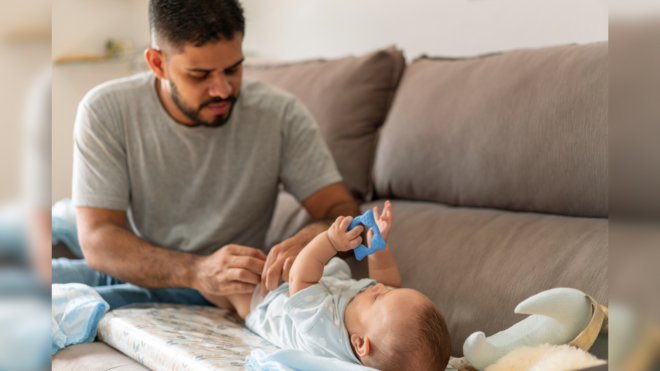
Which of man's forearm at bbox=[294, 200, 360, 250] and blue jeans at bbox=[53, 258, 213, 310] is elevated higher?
man's forearm at bbox=[294, 200, 360, 250]

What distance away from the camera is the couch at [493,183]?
93cm

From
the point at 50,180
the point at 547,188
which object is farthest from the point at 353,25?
the point at 50,180

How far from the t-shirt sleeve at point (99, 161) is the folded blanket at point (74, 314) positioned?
0.20 m

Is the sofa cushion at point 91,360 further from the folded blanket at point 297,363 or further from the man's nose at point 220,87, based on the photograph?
the man's nose at point 220,87

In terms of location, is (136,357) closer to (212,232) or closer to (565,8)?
(212,232)

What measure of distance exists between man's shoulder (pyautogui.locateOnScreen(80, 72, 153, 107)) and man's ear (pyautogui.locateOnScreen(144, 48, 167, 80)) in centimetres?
8

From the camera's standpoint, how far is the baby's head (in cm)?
75

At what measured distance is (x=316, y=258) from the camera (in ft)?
2.95

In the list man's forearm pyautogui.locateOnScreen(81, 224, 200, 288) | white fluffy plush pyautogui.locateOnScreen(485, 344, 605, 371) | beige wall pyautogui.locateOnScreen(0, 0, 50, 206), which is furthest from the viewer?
man's forearm pyautogui.locateOnScreen(81, 224, 200, 288)

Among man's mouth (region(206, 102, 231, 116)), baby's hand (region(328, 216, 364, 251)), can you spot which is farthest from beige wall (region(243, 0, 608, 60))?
baby's hand (region(328, 216, 364, 251))

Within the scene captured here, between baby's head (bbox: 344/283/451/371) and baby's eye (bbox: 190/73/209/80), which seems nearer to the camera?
baby's head (bbox: 344/283/451/371)

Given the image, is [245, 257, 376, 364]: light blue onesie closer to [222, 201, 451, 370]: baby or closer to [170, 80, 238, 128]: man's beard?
[222, 201, 451, 370]: baby

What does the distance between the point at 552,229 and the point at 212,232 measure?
2.46 ft

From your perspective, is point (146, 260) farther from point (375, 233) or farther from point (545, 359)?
point (545, 359)
